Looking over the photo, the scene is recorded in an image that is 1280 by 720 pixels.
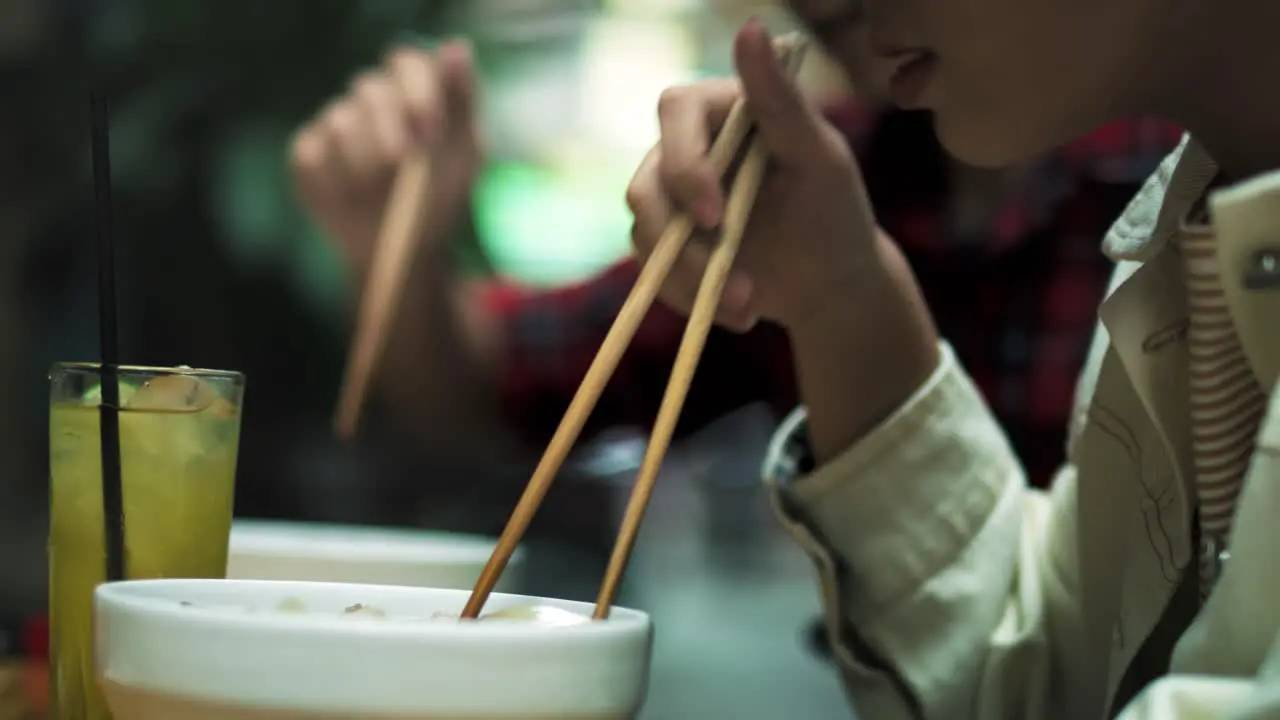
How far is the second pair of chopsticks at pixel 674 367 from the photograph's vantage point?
435 millimetres

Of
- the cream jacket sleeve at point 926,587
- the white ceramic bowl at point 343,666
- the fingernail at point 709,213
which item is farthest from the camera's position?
the cream jacket sleeve at point 926,587

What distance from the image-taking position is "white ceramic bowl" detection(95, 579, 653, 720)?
1.05ft

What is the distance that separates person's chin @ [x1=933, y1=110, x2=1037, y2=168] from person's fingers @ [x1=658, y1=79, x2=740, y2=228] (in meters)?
0.10

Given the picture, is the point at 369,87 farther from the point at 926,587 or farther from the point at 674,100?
the point at 926,587

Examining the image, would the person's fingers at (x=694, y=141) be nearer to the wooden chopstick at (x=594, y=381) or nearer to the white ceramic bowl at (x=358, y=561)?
the wooden chopstick at (x=594, y=381)

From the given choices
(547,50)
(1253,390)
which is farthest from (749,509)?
(1253,390)

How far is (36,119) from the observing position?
116 cm

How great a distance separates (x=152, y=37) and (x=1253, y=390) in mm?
1165

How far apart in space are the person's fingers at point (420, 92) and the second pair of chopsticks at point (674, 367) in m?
0.36

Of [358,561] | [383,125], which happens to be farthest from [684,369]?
[383,125]

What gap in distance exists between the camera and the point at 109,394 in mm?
458

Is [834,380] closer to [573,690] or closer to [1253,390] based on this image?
→ [1253,390]

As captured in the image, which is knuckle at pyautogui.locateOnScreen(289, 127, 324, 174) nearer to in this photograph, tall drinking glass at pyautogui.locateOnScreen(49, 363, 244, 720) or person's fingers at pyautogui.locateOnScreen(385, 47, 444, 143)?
person's fingers at pyautogui.locateOnScreen(385, 47, 444, 143)

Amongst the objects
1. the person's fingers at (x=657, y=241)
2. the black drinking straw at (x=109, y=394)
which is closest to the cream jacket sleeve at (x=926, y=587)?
the person's fingers at (x=657, y=241)
